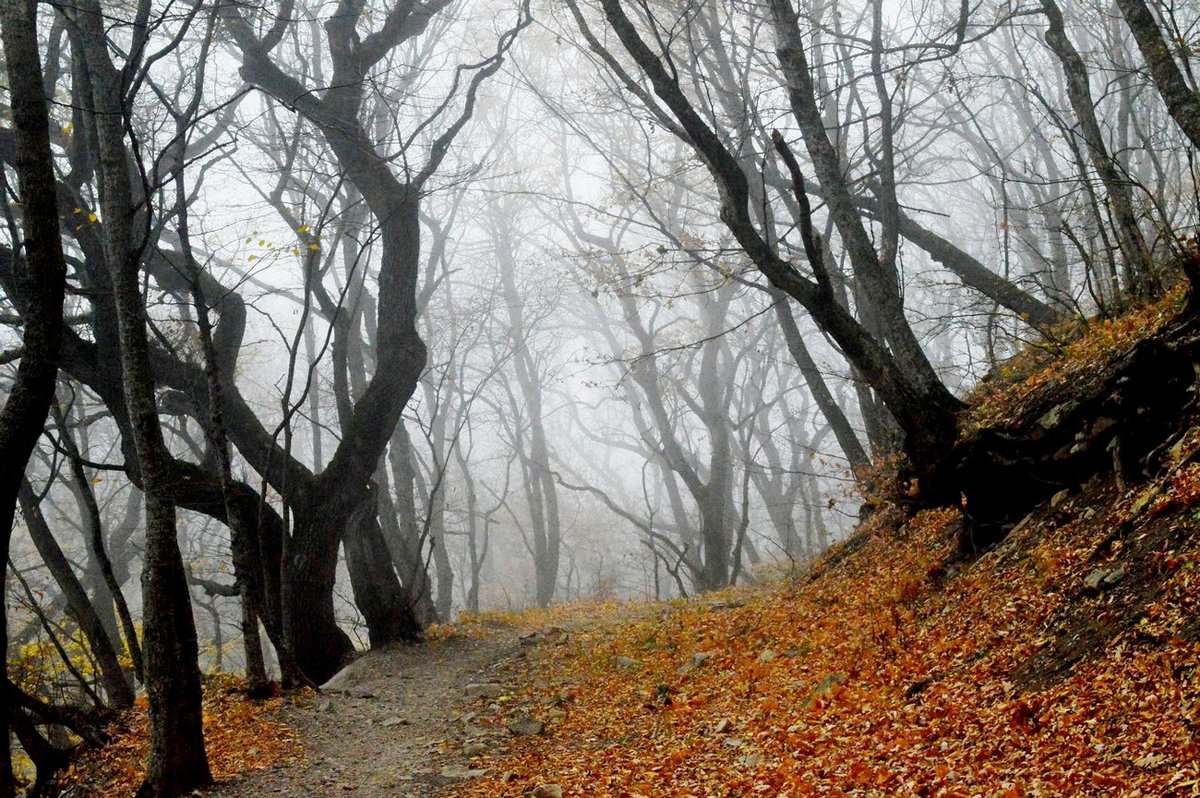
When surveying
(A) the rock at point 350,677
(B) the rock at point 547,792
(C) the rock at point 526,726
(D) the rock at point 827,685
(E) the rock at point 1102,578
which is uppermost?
(A) the rock at point 350,677

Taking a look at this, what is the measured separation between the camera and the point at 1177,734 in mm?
2816

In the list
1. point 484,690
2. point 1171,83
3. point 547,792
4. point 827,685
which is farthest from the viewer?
point 484,690

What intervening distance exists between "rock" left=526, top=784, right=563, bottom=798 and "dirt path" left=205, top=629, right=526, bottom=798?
78cm

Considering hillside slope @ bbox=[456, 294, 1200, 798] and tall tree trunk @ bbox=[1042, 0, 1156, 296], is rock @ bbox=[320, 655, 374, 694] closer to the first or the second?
hillside slope @ bbox=[456, 294, 1200, 798]

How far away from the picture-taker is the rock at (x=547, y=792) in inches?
186

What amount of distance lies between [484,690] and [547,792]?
3.33 m

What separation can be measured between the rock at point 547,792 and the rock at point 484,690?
2.99m

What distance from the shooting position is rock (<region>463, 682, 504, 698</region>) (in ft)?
25.7

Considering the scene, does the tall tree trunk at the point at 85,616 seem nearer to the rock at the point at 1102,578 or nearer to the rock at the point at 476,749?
the rock at the point at 476,749

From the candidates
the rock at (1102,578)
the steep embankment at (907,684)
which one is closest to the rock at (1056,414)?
the steep embankment at (907,684)

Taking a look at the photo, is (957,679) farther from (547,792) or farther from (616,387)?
(616,387)

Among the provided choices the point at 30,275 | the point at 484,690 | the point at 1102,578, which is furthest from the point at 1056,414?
the point at 30,275

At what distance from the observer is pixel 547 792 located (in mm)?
4762

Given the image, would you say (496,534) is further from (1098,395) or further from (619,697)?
(1098,395)
